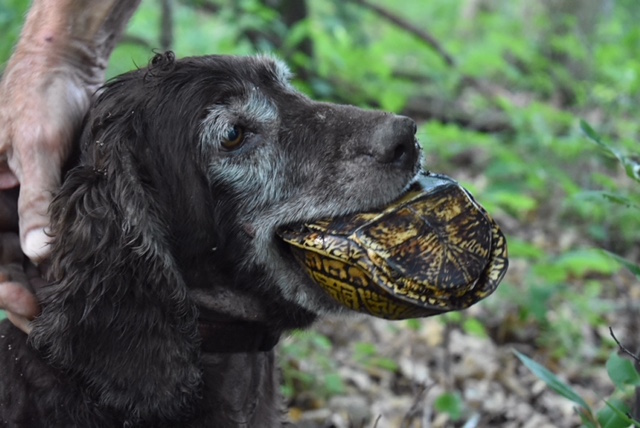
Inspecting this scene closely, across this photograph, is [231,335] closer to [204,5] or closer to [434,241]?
[434,241]

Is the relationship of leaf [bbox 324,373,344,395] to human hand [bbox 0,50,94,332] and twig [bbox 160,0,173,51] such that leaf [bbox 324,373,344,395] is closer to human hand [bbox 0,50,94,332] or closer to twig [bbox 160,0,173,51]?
human hand [bbox 0,50,94,332]

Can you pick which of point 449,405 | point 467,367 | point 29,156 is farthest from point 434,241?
point 467,367

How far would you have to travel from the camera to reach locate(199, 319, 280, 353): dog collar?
3.02 meters

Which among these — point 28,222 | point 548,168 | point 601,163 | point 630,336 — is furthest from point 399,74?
point 28,222

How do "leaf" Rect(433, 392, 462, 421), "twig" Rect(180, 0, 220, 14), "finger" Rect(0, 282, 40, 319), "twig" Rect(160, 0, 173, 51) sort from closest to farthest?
"finger" Rect(0, 282, 40, 319) → "leaf" Rect(433, 392, 462, 421) → "twig" Rect(160, 0, 173, 51) → "twig" Rect(180, 0, 220, 14)

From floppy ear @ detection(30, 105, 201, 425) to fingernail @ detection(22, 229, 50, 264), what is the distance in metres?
0.09

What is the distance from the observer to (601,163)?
27.7 ft

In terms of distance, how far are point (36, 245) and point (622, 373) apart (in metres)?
2.24

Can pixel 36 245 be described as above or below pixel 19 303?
above

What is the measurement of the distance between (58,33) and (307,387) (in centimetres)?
277

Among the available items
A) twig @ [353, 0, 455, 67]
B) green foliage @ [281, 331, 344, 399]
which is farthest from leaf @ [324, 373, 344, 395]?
twig @ [353, 0, 455, 67]

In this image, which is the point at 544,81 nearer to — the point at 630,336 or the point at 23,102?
the point at 630,336

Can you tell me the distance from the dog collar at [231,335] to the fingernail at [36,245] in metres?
0.67

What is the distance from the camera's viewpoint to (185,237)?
2961 mm
